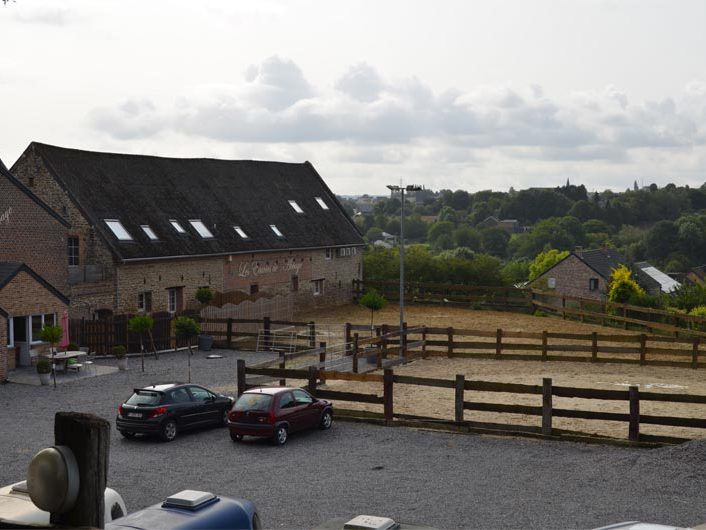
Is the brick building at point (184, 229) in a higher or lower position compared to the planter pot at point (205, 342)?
higher

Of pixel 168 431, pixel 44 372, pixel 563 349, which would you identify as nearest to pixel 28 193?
pixel 44 372

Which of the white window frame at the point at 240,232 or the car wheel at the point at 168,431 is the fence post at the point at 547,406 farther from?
the white window frame at the point at 240,232

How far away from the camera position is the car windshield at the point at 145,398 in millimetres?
19422

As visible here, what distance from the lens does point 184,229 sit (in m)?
40.4

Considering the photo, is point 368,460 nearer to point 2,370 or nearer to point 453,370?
point 453,370

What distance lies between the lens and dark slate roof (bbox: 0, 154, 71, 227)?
106 ft

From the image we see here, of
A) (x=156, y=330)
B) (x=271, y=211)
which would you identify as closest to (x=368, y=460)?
(x=156, y=330)

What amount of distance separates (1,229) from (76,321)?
171 inches

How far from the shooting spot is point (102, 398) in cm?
2452

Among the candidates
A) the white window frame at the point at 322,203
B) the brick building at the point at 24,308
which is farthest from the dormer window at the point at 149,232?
the white window frame at the point at 322,203

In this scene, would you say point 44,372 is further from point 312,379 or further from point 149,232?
point 149,232

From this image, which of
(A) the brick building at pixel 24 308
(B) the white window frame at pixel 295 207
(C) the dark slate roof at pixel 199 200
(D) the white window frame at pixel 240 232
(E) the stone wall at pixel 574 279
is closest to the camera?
(A) the brick building at pixel 24 308

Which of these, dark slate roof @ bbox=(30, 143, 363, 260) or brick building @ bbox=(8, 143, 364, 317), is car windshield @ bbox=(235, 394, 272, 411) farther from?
dark slate roof @ bbox=(30, 143, 363, 260)

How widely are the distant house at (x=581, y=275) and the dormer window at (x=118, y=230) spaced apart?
41375 mm
